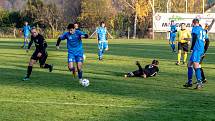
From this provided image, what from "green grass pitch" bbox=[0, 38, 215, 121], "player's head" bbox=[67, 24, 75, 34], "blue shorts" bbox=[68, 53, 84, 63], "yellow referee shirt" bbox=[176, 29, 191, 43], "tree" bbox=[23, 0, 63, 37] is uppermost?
"tree" bbox=[23, 0, 63, 37]

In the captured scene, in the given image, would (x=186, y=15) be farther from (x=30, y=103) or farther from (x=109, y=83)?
(x=30, y=103)

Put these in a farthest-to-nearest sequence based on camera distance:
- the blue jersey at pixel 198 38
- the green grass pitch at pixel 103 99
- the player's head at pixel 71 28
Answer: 1. the player's head at pixel 71 28
2. the blue jersey at pixel 198 38
3. the green grass pitch at pixel 103 99

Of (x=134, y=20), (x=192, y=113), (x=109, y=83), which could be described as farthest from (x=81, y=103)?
(x=134, y=20)

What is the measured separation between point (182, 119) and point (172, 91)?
4268 millimetres

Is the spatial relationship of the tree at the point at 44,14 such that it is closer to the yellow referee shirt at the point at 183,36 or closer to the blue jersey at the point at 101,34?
the blue jersey at the point at 101,34

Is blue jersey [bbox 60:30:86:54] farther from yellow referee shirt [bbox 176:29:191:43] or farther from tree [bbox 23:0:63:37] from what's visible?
tree [bbox 23:0:63:37]

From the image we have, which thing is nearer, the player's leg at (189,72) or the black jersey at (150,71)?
the player's leg at (189,72)

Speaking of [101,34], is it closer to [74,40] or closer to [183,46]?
[183,46]

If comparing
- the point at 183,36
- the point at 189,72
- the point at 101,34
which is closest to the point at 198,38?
the point at 189,72

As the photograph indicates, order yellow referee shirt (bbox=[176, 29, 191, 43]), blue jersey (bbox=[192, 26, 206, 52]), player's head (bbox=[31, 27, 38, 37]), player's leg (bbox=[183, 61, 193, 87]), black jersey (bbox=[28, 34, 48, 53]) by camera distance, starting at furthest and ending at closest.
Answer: yellow referee shirt (bbox=[176, 29, 191, 43]) < black jersey (bbox=[28, 34, 48, 53]) < player's head (bbox=[31, 27, 38, 37]) < player's leg (bbox=[183, 61, 193, 87]) < blue jersey (bbox=[192, 26, 206, 52])

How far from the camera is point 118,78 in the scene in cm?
1758

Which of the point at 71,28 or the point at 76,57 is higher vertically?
the point at 71,28

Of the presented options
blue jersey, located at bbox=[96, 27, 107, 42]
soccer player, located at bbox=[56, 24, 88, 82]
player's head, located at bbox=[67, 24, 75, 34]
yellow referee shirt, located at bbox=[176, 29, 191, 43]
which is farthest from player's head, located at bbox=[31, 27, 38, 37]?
blue jersey, located at bbox=[96, 27, 107, 42]

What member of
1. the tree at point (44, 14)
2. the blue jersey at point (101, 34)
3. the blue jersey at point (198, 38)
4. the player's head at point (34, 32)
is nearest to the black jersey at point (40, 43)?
the player's head at point (34, 32)
